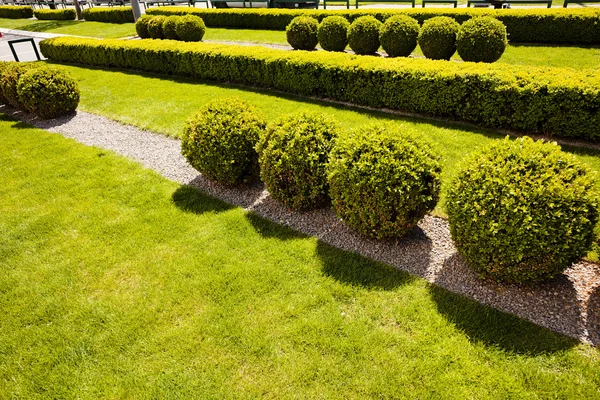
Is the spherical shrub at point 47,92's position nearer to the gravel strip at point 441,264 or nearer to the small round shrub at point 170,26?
the gravel strip at point 441,264

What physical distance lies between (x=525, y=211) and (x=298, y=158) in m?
3.47

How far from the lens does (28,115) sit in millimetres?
13422

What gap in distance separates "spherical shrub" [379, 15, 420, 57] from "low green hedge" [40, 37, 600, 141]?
13.7ft

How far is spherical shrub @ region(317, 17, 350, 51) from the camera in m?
17.1

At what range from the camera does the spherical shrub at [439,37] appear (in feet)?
46.7

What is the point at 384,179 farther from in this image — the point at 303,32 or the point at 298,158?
the point at 303,32

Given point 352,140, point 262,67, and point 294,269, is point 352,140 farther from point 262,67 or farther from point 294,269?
point 262,67

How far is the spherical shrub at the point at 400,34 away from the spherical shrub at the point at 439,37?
1.77ft

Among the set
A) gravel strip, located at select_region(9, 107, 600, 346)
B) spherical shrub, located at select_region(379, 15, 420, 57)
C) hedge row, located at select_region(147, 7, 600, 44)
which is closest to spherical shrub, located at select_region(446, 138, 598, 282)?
gravel strip, located at select_region(9, 107, 600, 346)

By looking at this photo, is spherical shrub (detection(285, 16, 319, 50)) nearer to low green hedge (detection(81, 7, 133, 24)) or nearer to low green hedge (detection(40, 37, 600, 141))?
low green hedge (detection(40, 37, 600, 141))

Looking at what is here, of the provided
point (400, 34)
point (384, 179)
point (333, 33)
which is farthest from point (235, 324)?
point (333, 33)

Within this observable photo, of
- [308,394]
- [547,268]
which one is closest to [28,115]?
[308,394]

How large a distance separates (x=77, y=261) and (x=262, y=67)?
9.64 m

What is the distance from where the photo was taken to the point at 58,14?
115 ft
